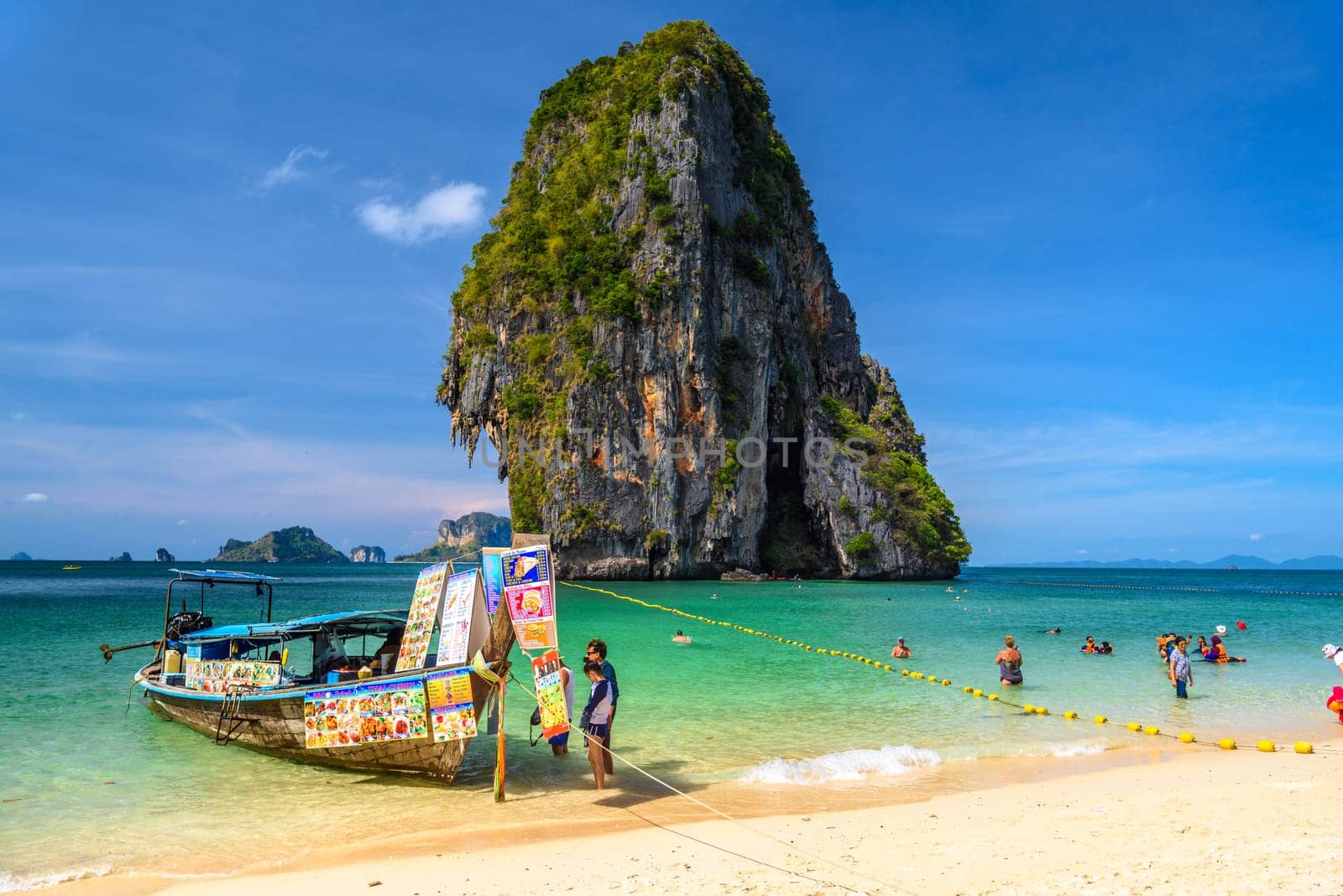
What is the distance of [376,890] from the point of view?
684 cm

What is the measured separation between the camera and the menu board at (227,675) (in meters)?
12.0

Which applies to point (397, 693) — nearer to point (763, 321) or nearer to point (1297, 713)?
point (1297, 713)

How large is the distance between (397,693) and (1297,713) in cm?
1591

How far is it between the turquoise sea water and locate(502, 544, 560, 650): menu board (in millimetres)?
1979

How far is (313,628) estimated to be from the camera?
1337 centimetres

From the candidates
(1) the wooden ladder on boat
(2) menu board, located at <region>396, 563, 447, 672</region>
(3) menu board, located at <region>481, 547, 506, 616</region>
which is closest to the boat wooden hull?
(1) the wooden ladder on boat

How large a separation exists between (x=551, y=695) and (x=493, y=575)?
161cm

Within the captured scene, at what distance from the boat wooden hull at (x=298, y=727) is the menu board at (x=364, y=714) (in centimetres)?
10

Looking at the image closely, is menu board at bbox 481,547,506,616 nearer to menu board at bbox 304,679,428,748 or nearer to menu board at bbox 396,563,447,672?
menu board at bbox 396,563,447,672

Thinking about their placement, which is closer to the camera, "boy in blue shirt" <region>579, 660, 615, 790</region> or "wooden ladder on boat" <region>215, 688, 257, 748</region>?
"boy in blue shirt" <region>579, 660, 615, 790</region>

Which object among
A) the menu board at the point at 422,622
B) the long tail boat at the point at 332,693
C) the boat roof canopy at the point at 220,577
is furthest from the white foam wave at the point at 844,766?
the boat roof canopy at the point at 220,577

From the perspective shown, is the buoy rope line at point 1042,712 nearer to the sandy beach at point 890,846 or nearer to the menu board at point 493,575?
the sandy beach at point 890,846

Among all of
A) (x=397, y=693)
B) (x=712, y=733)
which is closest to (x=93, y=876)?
(x=397, y=693)

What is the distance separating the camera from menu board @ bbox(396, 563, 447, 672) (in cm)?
1058
